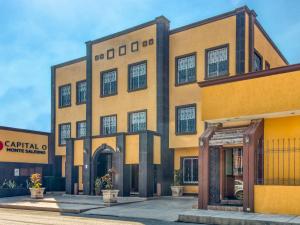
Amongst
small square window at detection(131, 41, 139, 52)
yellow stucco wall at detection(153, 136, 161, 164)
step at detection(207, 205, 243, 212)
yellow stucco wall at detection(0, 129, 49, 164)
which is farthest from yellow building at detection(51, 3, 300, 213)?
yellow stucco wall at detection(0, 129, 49, 164)

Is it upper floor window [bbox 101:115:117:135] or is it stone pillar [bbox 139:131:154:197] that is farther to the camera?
upper floor window [bbox 101:115:117:135]

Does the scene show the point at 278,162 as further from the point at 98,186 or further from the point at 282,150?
the point at 98,186

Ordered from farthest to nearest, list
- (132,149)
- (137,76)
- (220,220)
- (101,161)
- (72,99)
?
(72,99) → (101,161) → (137,76) → (132,149) → (220,220)

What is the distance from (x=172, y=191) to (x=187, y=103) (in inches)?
234

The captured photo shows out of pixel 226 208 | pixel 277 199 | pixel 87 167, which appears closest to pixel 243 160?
pixel 277 199

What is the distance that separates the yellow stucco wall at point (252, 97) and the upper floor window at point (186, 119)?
729 centimetres

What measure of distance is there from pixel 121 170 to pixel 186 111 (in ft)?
19.2

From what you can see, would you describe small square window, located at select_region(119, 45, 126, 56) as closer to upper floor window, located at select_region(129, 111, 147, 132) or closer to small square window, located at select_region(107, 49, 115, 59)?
small square window, located at select_region(107, 49, 115, 59)

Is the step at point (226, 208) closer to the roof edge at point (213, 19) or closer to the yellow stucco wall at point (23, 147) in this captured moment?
the roof edge at point (213, 19)

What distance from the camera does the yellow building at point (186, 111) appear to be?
16.8m

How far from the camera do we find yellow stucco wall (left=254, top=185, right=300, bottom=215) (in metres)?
15.1

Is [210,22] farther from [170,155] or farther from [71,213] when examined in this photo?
[71,213]

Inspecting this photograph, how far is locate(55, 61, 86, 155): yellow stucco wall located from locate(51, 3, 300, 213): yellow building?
9 cm

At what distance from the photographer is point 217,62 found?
997 inches
